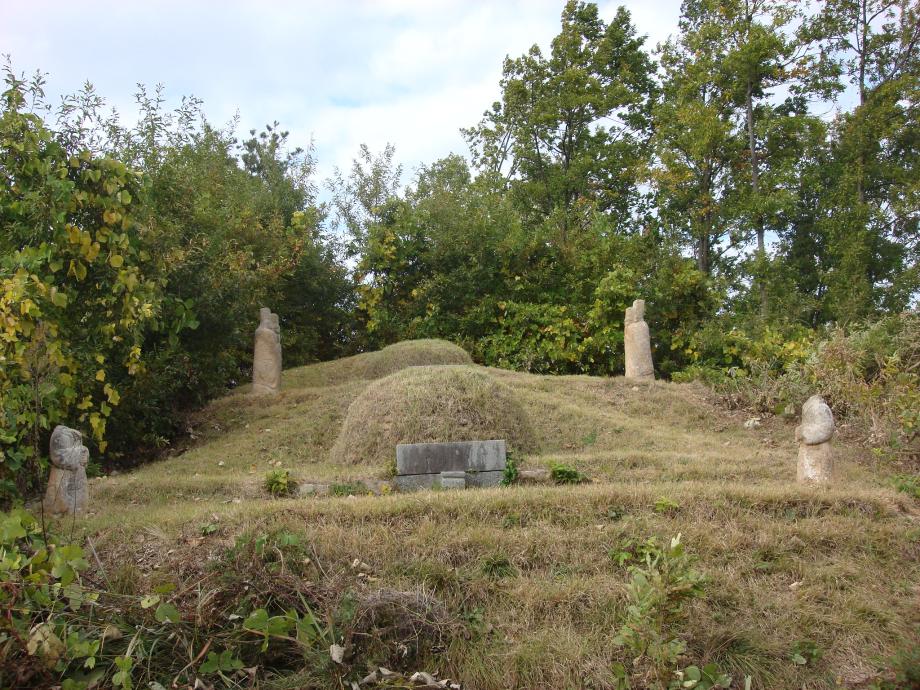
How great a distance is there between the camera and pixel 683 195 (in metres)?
21.9

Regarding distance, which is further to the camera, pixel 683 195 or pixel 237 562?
pixel 683 195

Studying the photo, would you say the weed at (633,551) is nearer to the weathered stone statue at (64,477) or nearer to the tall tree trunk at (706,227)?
the weathered stone statue at (64,477)

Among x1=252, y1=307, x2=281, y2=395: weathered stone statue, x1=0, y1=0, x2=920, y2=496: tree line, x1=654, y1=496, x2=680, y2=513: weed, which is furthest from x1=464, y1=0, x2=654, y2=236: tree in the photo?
x1=654, y1=496, x2=680, y2=513: weed

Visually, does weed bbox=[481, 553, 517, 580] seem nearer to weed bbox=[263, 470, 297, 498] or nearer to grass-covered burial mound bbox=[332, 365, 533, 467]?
weed bbox=[263, 470, 297, 498]

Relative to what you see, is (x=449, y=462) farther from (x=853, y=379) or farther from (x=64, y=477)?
(x=853, y=379)

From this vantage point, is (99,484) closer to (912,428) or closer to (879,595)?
(879,595)

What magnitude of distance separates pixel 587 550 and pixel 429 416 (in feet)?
11.6

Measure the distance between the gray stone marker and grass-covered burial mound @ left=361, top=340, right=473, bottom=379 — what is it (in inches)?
233

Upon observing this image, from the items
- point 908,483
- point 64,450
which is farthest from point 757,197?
point 64,450

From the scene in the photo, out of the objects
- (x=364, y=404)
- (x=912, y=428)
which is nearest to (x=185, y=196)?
(x=364, y=404)

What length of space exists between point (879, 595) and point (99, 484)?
7508 millimetres

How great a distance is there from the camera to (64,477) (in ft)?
22.5

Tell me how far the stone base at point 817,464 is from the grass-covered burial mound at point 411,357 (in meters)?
7.43

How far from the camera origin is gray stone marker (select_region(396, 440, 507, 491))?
26.6ft
